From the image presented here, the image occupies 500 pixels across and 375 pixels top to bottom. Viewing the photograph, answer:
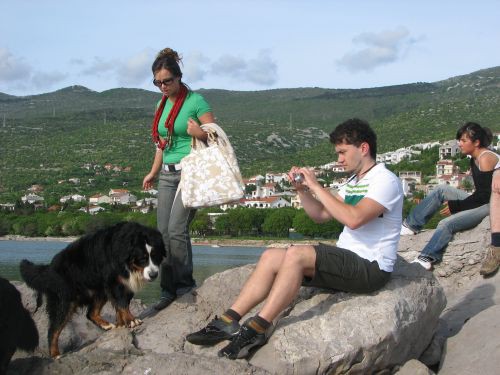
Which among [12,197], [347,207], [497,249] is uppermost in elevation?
[347,207]

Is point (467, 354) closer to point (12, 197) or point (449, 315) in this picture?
point (449, 315)

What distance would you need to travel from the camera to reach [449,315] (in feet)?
26.0

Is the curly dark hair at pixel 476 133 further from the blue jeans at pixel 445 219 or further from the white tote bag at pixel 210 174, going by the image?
the white tote bag at pixel 210 174

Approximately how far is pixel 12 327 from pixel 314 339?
209cm

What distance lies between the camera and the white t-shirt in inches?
220

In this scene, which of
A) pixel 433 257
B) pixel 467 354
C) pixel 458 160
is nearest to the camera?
pixel 467 354

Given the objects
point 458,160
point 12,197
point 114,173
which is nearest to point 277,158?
point 114,173

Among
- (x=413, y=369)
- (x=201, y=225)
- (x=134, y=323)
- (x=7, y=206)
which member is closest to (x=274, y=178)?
(x=201, y=225)

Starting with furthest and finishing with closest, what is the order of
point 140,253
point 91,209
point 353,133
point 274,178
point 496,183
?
point 274,178 → point 91,209 → point 496,183 → point 140,253 → point 353,133

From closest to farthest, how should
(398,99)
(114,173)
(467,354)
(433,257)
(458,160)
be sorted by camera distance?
(467,354)
(433,257)
(458,160)
(114,173)
(398,99)

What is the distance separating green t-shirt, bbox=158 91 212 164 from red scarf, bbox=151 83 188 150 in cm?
3

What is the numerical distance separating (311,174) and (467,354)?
217 cm

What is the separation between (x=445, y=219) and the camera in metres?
9.21

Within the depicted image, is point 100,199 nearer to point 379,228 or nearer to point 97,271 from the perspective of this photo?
point 97,271
